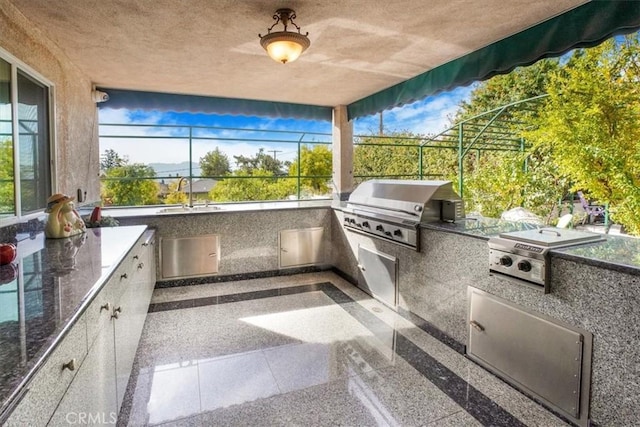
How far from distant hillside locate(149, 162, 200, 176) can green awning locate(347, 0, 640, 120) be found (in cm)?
304

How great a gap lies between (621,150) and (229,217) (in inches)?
165

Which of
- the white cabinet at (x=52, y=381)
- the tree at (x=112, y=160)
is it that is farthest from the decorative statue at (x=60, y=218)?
the tree at (x=112, y=160)

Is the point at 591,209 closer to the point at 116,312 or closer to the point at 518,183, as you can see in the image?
the point at 518,183

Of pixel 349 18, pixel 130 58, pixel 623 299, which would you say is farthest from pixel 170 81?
pixel 623 299

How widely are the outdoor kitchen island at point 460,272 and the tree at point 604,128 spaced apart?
1.56 metres

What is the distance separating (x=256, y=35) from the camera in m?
2.81

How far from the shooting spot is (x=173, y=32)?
273cm

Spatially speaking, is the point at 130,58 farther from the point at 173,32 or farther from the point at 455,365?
the point at 455,365

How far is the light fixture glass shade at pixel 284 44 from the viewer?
96.3 inches

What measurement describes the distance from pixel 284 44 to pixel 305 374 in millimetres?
2264

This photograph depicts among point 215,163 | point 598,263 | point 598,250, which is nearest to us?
point 598,263

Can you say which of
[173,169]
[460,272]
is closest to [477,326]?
[460,272]

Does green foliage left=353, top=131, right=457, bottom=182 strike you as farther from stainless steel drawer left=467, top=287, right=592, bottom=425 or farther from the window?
the window

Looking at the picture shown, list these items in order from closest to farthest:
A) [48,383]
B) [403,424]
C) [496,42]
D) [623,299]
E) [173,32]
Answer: [48,383] < [623,299] < [403,424] < [173,32] < [496,42]
